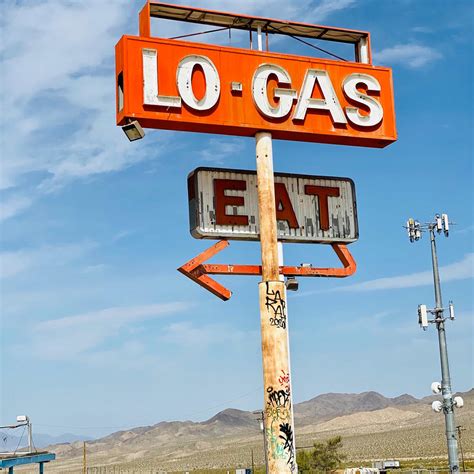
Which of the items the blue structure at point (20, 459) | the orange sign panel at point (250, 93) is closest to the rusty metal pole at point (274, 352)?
the orange sign panel at point (250, 93)

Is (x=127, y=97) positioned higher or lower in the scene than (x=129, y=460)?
higher

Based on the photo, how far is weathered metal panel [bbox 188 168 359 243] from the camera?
20984 mm

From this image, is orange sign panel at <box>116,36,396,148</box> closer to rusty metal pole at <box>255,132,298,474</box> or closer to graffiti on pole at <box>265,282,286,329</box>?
rusty metal pole at <box>255,132,298,474</box>

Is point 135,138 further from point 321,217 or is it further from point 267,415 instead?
point 267,415

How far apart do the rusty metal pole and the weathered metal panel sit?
1.15 metres

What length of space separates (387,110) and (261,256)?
547 centimetres

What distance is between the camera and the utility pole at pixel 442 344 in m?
32.7

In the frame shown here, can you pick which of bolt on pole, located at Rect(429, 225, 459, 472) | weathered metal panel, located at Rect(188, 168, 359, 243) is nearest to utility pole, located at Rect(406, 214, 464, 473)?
bolt on pole, located at Rect(429, 225, 459, 472)

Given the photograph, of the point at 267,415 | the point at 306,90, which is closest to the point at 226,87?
the point at 306,90

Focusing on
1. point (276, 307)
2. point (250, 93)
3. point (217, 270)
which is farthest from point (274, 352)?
point (250, 93)

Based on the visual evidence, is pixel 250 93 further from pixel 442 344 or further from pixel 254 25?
pixel 442 344

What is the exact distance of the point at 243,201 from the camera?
840 inches

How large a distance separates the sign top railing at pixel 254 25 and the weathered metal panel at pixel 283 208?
3671mm

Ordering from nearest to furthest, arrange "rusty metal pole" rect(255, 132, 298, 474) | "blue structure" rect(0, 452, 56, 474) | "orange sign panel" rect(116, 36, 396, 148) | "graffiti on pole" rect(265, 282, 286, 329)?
"rusty metal pole" rect(255, 132, 298, 474), "graffiti on pole" rect(265, 282, 286, 329), "orange sign panel" rect(116, 36, 396, 148), "blue structure" rect(0, 452, 56, 474)
